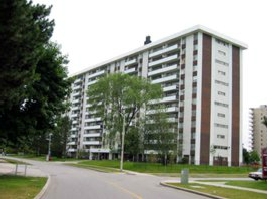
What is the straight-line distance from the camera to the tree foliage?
37.4 ft

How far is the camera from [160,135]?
66.4 m

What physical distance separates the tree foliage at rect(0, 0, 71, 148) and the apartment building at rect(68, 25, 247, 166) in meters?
54.1

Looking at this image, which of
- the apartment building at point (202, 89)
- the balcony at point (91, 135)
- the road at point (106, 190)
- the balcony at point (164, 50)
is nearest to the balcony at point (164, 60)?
the apartment building at point (202, 89)

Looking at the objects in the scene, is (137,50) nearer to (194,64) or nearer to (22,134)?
(194,64)

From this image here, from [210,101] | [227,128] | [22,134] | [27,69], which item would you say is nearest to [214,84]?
[210,101]

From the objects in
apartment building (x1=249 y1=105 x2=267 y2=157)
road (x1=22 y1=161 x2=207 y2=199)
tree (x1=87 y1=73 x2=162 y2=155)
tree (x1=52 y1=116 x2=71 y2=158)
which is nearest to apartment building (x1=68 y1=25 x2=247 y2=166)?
tree (x1=87 y1=73 x2=162 y2=155)

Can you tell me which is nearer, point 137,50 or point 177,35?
point 177,35

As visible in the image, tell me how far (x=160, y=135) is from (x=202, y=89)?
864 inches

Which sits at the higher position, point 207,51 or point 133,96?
point 207,51

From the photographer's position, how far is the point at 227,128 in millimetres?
86938

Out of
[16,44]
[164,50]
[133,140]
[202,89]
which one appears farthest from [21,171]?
[164,50]

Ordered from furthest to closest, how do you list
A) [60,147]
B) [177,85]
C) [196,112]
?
1. [60,147]
2. [177,85]
3. [196,112]

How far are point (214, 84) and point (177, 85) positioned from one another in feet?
28.3

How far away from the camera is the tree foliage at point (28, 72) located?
37.4ft
